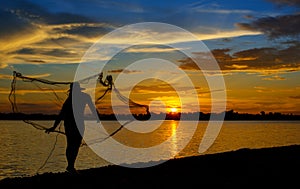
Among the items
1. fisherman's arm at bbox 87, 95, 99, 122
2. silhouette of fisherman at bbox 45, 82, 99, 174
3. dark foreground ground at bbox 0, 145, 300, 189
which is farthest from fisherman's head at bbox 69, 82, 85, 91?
dark foreground ground at bbox 0, 145, 300, 189

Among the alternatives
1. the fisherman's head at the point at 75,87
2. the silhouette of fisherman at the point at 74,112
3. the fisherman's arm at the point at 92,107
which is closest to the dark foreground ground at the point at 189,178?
the silhouette of fisherman at the point at 74,112

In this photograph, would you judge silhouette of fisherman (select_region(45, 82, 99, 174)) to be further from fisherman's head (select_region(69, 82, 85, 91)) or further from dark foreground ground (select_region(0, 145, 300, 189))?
dark foreground ground (select_region(0, 145, 300, 189))

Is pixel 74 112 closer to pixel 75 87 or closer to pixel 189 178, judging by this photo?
pixel 75 87

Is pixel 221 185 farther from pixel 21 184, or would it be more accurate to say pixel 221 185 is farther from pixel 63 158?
pixel 63 158

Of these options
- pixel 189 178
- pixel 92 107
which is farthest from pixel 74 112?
pixel 189 178

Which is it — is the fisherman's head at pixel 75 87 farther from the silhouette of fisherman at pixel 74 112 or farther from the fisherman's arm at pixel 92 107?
the fisherman's arm at pixel 92 107

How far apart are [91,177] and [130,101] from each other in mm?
2712

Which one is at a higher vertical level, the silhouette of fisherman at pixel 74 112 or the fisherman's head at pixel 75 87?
the fisherman's head at pixel 75 87

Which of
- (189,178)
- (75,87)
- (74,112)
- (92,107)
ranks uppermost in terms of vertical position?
(75,87)

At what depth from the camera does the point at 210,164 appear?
16.0 m

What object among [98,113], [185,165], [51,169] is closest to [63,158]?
[51,169]

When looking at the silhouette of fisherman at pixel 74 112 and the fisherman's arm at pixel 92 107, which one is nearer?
the silhouette of fisherman at pixel 74 112

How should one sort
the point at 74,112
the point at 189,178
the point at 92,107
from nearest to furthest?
Answer: 1. the point at 74,112
2. the point at 92,107
3. the point at 189,178

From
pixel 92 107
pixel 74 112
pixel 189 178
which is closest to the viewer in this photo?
pixel 74 112
